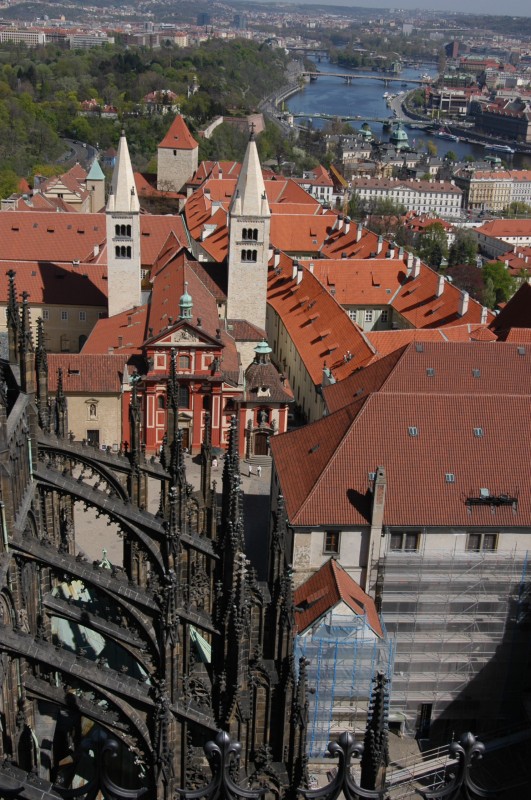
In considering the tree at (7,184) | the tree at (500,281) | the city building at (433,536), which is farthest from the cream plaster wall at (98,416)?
the tree at (7,184)

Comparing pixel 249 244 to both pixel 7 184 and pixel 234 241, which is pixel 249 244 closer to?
pixel 234 241

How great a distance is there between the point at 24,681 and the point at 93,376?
30239mm

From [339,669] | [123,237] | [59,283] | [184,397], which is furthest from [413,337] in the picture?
[59,283]

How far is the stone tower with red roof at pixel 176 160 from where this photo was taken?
10681cm

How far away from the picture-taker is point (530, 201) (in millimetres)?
163750

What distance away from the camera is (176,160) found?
10750cm

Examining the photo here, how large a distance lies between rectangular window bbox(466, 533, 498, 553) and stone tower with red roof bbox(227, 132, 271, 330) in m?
29.2

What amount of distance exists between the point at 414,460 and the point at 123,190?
2912 centimetres

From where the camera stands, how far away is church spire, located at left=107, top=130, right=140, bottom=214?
173 ft

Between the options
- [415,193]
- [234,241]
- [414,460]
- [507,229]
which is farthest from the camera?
[415,193]

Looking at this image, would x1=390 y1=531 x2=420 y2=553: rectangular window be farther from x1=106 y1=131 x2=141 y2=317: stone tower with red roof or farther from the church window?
x1=106 y1=131 x2=141 y2=317: stone tower with red roof

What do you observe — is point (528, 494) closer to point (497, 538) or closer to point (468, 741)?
point (497, 538)

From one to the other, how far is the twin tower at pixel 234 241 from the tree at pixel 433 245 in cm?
4029

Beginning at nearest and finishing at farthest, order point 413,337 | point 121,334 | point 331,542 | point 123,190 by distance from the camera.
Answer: point 331,542 < point 413,337 < point 121,334 < point 123,190
